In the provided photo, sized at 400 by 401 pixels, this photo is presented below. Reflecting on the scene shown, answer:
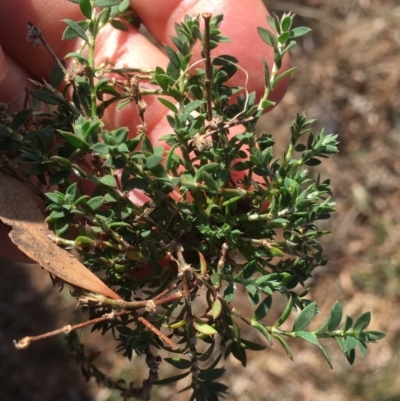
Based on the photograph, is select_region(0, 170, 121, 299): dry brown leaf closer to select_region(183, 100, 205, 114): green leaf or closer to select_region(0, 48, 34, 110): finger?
select_region(183, 100, 205, 114): green leaf

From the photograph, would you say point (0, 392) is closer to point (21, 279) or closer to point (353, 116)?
point (21, 279)

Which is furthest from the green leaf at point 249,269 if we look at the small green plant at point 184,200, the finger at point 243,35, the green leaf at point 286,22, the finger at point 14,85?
the finger at point 14,85

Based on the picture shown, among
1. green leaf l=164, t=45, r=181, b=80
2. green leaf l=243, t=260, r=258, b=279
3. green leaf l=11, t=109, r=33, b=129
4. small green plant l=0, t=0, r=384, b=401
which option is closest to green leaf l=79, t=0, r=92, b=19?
small green plant l=0, t=0, r=384, b=401

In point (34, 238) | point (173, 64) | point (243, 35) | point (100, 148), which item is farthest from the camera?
point (243, 35)

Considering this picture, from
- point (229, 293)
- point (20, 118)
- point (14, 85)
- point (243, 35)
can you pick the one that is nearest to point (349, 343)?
point (229, 293)

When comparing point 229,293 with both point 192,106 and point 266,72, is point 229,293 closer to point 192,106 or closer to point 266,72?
point 192,106

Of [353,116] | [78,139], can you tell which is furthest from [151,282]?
[353,116]
